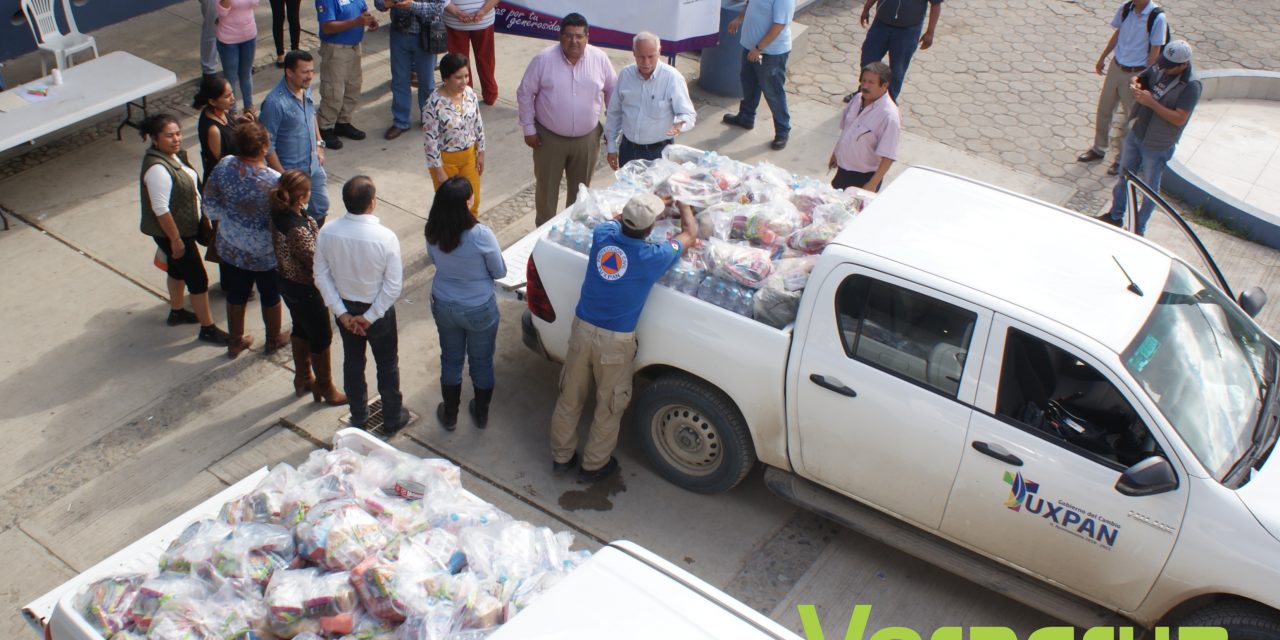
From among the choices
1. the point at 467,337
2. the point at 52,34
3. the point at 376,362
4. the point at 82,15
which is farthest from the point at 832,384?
the point at 82,15

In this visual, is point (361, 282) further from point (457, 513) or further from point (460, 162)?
point (460, 162)

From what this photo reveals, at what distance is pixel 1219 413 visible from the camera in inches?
195

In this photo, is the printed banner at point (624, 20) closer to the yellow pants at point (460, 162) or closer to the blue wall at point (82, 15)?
the yellow pants at point (460, 162)

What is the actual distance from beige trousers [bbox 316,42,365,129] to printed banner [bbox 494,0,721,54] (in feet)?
5.11

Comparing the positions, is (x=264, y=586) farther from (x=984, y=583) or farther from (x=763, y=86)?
(x=763, y=86)

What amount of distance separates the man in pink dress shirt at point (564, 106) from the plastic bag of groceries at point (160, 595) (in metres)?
4.53

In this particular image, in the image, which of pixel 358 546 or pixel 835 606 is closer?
pixel 358 546

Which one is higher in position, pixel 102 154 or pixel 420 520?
pixel 420 520

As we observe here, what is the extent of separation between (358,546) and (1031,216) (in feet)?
12.5

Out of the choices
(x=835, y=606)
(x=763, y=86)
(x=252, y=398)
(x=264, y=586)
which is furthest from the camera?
(x=763, y=86)

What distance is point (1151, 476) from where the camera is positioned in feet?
15.1

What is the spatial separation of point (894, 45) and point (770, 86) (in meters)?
1.32

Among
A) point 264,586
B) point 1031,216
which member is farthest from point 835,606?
point 264,586

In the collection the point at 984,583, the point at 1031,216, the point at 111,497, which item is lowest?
the point at 111,497
